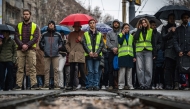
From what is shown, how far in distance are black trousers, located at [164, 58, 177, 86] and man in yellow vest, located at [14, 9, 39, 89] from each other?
3551mm

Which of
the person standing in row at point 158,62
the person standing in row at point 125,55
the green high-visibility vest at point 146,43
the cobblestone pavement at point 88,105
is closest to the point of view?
the cobblestone pavement at point 88,105

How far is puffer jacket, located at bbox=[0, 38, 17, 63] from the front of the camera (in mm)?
9125

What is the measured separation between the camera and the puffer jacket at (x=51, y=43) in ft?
31.1

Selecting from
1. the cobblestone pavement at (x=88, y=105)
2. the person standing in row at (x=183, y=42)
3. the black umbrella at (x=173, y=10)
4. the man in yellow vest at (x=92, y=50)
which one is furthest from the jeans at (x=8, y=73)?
the cobblestone pavement at (x=88, y=105)

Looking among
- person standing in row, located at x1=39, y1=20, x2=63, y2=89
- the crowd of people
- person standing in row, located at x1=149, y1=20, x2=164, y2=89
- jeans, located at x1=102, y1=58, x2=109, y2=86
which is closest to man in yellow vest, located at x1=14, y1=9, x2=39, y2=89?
the crowd of people

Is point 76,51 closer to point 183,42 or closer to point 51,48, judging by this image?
point 51,48

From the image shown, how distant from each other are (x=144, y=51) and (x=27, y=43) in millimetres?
3232

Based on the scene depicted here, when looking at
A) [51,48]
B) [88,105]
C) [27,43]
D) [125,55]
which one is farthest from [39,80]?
[88,105]

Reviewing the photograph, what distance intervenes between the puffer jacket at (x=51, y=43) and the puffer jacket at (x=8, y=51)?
2.73 ft

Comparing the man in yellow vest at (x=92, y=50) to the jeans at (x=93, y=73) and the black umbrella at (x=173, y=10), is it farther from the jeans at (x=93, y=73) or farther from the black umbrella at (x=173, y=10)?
the black umbrella at (x=173, y=10)

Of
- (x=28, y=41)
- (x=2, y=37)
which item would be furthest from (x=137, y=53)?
(x=2, y=37)

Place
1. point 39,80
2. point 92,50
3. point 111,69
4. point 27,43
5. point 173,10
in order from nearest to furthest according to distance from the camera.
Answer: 1. point 27,43
2. point 92,50
3. point 111,69
4. point 173,10
5. point 39,80

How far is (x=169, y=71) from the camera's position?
8773 millimetres

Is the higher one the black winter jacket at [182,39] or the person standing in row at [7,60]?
the black winter jacket at [182,39]
